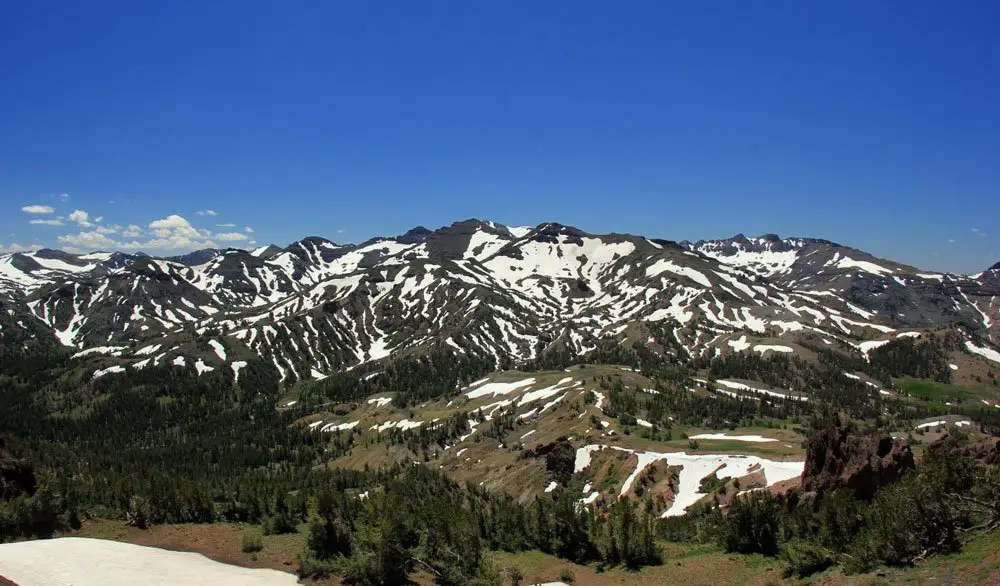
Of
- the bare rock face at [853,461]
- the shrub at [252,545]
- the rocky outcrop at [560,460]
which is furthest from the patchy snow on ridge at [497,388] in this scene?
the shrub at [252,545]

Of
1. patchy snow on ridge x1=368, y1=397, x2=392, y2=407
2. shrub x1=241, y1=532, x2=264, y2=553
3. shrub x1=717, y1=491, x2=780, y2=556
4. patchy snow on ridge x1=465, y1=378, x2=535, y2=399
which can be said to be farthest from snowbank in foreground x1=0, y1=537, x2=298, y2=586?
patchy snow on ridge x1=368, y1=397, x2=392, y2=407

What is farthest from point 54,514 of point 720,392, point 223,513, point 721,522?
point 720,392

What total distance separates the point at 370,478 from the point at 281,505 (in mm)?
62010

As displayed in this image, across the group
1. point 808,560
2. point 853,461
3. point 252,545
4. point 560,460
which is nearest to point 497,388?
point 560,460

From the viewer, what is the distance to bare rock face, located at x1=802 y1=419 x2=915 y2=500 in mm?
43094

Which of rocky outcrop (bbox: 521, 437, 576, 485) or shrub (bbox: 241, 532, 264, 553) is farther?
rocky outcrop (bbox: 521, 437, 576, 485)

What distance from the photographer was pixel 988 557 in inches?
920

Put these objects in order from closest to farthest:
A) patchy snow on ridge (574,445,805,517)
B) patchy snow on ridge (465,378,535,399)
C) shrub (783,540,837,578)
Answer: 1. shrub (783,540,837,578)
2. patchy snow on ridge (574,445,805,517)
3. patchy snow on ridge (465,378,535,399)

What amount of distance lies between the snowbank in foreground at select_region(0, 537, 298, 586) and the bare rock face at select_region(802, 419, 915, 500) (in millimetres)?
42241

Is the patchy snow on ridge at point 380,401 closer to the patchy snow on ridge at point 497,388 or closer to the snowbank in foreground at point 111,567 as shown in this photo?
the patchy snow on ridge at point 497,388

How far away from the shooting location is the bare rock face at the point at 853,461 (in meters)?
43.1

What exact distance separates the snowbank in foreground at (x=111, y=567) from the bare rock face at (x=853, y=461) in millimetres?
42241

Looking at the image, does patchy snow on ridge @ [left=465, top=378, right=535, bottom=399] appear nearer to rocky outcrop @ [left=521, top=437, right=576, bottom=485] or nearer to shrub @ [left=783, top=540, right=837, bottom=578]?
rocky outcrop @ [left=521, top=437, right=576, bottom=485]

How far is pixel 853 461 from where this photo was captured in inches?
1746
